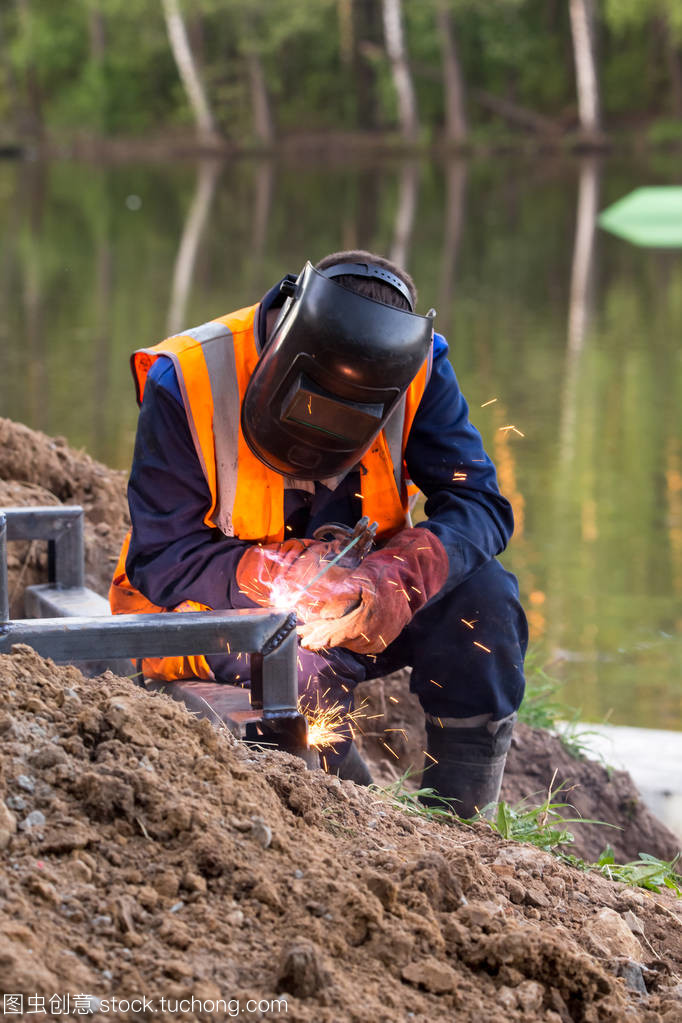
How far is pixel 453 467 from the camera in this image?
11.4 ft

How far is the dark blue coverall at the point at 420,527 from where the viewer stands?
3227 mm

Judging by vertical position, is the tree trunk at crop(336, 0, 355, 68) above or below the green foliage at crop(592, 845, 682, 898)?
above

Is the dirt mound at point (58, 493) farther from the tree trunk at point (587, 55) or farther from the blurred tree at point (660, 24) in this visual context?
the tree trunk at point (587, 55)

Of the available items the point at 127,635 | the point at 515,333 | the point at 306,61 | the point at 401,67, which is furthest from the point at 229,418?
the point at 306,61

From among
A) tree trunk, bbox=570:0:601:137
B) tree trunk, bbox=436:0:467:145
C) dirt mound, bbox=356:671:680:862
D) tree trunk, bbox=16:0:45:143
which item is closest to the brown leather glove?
dirt mound, bbox=356:671:680:862

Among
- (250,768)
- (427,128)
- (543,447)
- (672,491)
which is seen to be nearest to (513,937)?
(250,768)

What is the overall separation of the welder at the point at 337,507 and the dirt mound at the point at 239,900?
1.98 ft

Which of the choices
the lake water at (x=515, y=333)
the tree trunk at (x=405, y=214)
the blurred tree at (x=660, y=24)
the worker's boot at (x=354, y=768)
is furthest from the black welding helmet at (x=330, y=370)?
the blurred tree at (x=660, y=24)

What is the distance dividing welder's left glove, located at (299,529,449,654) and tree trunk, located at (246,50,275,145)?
38.8m

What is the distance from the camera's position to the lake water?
567cm

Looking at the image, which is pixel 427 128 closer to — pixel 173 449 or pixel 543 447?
pixel 543 447

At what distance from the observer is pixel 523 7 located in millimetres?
41562

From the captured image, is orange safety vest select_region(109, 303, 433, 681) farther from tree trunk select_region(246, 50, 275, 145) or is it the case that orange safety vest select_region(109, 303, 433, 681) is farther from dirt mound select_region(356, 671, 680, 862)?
tree trunk select_region(246, 50, 275, 145)

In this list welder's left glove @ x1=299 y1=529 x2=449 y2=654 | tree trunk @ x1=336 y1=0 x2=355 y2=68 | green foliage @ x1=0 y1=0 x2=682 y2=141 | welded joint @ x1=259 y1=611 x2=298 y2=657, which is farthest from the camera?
tree trunk @ x1=336 y1=0 x2=355 y2=68
